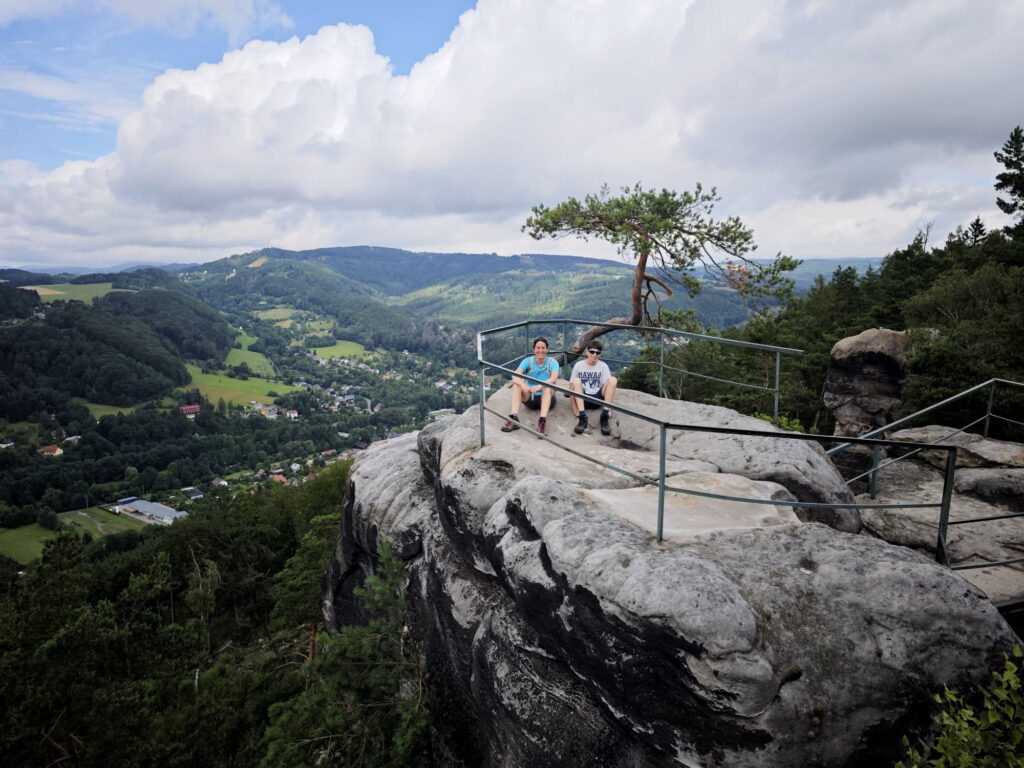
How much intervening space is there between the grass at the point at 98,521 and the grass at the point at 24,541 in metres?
2.93

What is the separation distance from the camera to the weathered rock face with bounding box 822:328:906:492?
18844 millimetres

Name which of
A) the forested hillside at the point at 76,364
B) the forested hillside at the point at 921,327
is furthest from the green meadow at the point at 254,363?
the forested hillside at the point at 921,327

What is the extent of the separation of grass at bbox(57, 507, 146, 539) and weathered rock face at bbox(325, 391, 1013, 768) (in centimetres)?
8370

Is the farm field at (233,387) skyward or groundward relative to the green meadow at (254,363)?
groundward

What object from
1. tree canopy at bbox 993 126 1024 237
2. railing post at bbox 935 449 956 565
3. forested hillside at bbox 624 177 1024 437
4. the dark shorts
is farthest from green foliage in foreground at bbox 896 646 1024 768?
tree canopy at bbox 993 126 1024 237

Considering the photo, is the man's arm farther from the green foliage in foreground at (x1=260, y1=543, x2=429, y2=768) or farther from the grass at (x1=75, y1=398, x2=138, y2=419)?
the grass at (x1=75, y1=398, x2=138, y2=419)

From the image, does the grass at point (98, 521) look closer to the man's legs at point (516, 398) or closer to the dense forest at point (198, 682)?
the dense forest at point (198, 682)

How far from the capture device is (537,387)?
8.99m

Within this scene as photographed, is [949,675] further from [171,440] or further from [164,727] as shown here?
[171,440]

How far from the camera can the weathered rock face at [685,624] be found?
4066 mm

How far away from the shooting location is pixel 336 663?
7.61 metres

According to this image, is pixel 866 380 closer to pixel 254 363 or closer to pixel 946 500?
pixel 946 500

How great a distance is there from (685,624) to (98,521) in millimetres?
97458

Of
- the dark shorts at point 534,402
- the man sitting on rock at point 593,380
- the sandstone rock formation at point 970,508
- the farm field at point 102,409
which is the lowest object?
the farm field at point 102,409
